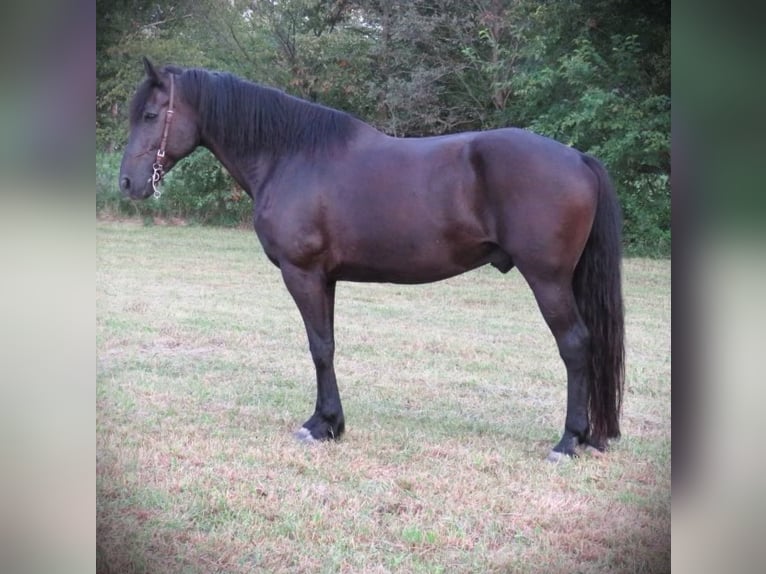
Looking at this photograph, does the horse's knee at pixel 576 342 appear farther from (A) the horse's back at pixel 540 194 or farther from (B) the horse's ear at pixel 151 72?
(B) the horse's ear at pixel 151 72

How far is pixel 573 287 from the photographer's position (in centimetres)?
259

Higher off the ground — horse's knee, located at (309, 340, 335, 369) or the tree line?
the tree line

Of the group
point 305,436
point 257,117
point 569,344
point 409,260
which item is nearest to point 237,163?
point 257,117

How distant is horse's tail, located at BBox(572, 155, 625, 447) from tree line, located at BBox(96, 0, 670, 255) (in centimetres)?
8

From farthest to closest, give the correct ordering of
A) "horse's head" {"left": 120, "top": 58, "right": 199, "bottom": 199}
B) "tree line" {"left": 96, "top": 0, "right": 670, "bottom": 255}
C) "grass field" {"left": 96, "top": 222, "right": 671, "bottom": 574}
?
"horse's head" {"left": 120, "top": 58, "right": 199, "bottom": 199} < "tree line" {"left": 96, "top": 0, "right": 670, "bottom": 255} < "grass field" {"left": 96, "top": 222, "right": 671, "bottom": 574}

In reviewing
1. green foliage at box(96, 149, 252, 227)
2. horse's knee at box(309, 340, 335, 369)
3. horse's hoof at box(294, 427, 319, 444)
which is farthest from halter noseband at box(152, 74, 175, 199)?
horse's hoof at box(294, 427, 319, 444)

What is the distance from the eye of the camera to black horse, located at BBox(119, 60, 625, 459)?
247 cm

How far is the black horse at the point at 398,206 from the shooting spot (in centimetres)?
247

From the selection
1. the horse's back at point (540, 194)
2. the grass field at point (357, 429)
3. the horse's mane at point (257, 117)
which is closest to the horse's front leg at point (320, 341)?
the grass field at point (357, 429)

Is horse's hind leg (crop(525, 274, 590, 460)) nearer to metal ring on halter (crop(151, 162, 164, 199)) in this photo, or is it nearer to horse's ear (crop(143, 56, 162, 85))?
metal ring on halter (crop(151, 162, 164, 199))

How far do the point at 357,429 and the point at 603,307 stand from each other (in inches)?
44.4

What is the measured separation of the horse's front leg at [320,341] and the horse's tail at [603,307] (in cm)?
102
